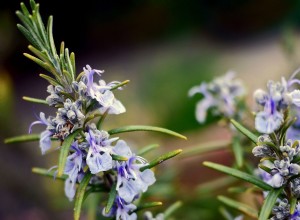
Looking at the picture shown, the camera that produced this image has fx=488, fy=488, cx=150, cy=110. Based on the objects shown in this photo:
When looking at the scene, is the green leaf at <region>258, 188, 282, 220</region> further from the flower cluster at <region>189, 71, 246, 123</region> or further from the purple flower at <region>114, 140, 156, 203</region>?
the flower cluster at <region>189, 71, 246, 123</region>

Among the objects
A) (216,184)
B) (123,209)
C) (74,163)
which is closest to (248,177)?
(123,209)

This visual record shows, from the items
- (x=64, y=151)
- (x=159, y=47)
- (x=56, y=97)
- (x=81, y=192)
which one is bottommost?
(x=81, y=192)

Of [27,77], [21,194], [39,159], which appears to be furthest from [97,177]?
[27,77]

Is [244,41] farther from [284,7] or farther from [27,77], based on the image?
[27,77]

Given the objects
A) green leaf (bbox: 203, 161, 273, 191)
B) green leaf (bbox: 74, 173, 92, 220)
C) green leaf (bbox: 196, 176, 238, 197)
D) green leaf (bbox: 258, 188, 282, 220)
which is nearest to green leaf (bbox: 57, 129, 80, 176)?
green leaf (bbox: 74, 173, 92, 220)

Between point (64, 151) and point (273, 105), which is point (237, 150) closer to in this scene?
point (273, 105)

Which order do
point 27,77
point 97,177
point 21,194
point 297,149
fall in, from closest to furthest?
1. point 297,149
2. point 97,177
3. point 21,194
4. point 27,77

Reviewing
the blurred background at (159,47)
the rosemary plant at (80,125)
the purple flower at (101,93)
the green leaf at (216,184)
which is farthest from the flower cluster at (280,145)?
the blurred background at (159,47)
